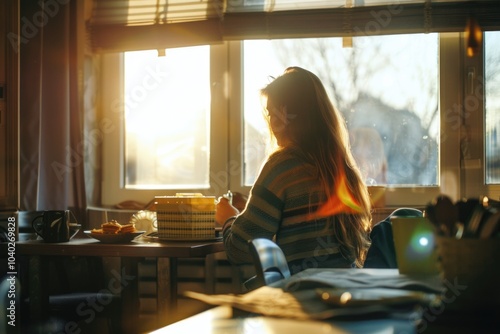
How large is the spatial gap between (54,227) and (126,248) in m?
0.34

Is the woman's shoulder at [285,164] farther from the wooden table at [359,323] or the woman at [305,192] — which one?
the wooden table at [359,323]

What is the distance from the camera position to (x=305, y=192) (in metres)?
2.07

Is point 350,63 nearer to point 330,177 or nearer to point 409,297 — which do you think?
point 330,177

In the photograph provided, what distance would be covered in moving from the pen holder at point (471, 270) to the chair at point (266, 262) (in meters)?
0.49

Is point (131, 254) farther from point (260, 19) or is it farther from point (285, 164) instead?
point (260, 19)

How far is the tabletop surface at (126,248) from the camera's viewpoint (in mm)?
2068

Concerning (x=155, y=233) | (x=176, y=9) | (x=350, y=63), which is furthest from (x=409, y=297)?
(x=176, y=9)

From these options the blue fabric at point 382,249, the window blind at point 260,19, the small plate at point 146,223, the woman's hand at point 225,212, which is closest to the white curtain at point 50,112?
the window blind at point 260,19

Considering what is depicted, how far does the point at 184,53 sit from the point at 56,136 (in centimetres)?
77

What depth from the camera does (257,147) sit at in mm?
3502

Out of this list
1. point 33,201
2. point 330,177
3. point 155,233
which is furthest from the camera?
point 33,201

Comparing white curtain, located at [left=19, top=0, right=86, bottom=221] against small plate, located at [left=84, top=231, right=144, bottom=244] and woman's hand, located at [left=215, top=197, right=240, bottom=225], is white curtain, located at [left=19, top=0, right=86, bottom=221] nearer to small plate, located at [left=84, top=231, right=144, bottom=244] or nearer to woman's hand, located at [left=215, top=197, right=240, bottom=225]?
small plate, located at [left=84, top=231, right=144, bottom=244]

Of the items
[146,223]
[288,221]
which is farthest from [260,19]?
[288,221]

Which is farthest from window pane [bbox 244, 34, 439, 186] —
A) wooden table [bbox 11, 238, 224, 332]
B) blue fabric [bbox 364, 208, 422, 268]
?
wooden table [bbox 11, 238, 224, 332]
